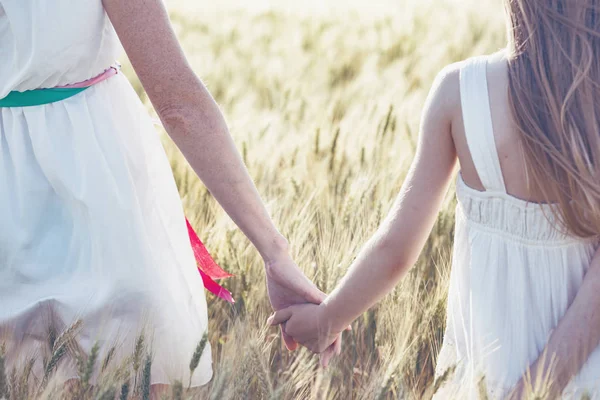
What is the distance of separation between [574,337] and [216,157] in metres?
0.64

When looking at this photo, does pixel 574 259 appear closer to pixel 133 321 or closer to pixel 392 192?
pixel 133 321

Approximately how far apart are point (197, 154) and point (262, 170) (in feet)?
3.53

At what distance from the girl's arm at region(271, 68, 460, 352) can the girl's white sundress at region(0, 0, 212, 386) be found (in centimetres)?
32

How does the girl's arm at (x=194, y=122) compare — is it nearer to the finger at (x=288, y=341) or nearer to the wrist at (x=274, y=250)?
the wrist at (x=274, y=250)

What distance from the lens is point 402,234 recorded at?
1494 millimetres

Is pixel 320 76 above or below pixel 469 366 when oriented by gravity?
above

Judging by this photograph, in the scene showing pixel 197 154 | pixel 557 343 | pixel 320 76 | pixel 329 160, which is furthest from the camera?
pixel 320 76

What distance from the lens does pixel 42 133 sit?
1323mm

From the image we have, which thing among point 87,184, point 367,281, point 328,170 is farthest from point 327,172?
point 87,184

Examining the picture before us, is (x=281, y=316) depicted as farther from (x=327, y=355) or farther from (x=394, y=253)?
(x=394, y=253)

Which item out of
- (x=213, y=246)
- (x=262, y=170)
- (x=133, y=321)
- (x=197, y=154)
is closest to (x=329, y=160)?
(x=262, y=170)

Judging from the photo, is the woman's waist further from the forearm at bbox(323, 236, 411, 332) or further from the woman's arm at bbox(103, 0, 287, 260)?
the forearm at bbox(323, 236, 411, 332)

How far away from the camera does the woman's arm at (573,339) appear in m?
1.31

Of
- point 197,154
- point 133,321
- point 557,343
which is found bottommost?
point 557,343
